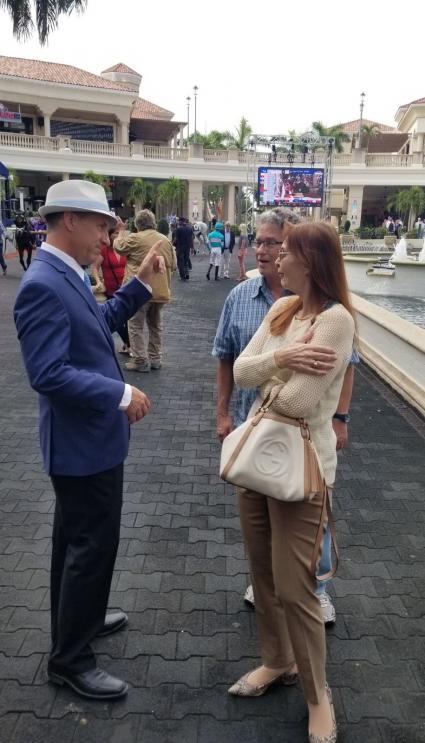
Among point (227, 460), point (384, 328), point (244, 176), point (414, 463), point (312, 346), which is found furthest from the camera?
point (244, 176)

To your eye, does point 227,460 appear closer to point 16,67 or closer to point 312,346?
point 312,346

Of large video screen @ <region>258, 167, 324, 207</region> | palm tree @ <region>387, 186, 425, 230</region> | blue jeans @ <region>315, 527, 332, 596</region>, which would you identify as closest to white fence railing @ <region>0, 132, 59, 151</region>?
large video screen @ <region>258, 167, 324, 207</region>

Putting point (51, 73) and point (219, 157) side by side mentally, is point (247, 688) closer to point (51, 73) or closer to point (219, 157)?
point (219, 157)

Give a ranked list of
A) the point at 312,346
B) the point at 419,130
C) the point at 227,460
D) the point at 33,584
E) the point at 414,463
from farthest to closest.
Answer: the point at 419,130 → the point at 414,463 → the point at 33,584 → the point at 227,460 → the point at 312,346

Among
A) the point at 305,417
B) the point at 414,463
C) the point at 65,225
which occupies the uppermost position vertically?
the point at 65,225

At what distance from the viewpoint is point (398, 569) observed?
329 cm

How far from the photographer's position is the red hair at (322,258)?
204cm

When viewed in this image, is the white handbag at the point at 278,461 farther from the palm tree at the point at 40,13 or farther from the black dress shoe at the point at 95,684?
the palm tree at the point at 40,13

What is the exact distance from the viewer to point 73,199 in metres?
2.17

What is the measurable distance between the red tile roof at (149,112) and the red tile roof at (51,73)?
421cm

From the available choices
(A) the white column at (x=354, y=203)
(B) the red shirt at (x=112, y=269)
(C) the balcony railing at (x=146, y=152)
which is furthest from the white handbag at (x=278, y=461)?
(A) the white column at (x=354, y=203)

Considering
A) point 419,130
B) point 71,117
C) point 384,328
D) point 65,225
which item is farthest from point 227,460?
point 419,130

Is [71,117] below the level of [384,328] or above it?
above

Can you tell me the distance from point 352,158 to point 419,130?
369 inches
